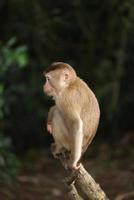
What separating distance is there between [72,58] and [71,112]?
5226 millimetres

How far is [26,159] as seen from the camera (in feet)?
32.1

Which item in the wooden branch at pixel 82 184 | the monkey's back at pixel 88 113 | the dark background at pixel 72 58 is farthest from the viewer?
the dark background at pixel 72 58

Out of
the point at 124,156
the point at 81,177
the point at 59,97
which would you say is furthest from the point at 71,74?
the point at 124,156

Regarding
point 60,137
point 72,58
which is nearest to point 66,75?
point 60,137

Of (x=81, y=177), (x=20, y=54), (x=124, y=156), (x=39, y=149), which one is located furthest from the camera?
(x=39, y=149)

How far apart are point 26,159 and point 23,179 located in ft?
3.44

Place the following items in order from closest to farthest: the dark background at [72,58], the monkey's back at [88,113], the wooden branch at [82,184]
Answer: the wooden branch at [82,184] → the monkey's back at [88,113] → the dark background at [72,58]

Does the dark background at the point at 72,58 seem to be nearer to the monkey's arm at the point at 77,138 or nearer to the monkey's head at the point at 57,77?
the monkey's head at the point at 57,77

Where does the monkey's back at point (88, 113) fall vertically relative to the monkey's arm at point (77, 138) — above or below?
above

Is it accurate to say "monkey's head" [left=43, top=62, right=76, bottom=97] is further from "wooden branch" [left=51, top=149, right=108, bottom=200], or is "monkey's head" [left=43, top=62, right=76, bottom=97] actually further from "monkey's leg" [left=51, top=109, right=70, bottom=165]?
"wooden branch" [left=51, top=149, right=108, bottom=200]

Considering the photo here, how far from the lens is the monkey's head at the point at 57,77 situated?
5.16 meters

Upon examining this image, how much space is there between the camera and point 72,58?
10.3 metres

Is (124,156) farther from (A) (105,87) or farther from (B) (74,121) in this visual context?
(B) (74,121)

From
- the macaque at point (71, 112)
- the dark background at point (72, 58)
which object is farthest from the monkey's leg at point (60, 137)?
the dark background at point (72, 58)
